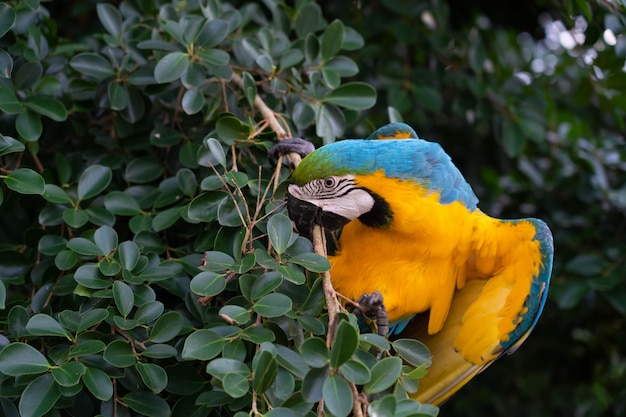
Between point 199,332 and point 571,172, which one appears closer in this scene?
point 199,332

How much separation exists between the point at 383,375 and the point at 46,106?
105 centimetres

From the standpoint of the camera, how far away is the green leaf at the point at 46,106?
1.65m

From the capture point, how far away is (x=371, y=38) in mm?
2889

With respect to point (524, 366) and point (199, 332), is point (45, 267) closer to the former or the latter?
point (199, 332)

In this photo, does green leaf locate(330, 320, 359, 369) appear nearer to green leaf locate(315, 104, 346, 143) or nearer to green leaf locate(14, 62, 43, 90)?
green leaf locate(315, 104, 346, 143)

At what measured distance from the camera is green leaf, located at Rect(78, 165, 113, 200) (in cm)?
163

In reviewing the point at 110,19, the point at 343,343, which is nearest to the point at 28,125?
the point at 110,19

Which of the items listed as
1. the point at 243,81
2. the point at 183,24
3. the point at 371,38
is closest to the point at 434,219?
the point at 243,81

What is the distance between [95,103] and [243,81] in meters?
0.41

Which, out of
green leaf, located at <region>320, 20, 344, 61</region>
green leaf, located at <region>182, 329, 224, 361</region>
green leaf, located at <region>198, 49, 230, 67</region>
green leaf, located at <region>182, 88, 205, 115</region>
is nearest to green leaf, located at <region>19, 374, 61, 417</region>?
green leaf, located at <region>182, 329, 224, 361</region>

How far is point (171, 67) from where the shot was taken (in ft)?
5.45

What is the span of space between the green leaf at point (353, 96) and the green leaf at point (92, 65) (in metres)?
0.59

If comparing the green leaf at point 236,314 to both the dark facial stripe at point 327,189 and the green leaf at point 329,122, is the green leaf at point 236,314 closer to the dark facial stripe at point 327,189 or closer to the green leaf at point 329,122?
the dark facial stripe at point 327,189

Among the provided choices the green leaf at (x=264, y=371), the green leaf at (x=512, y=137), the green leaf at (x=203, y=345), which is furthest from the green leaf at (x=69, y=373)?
the green leaf at (x=512, y=137)
